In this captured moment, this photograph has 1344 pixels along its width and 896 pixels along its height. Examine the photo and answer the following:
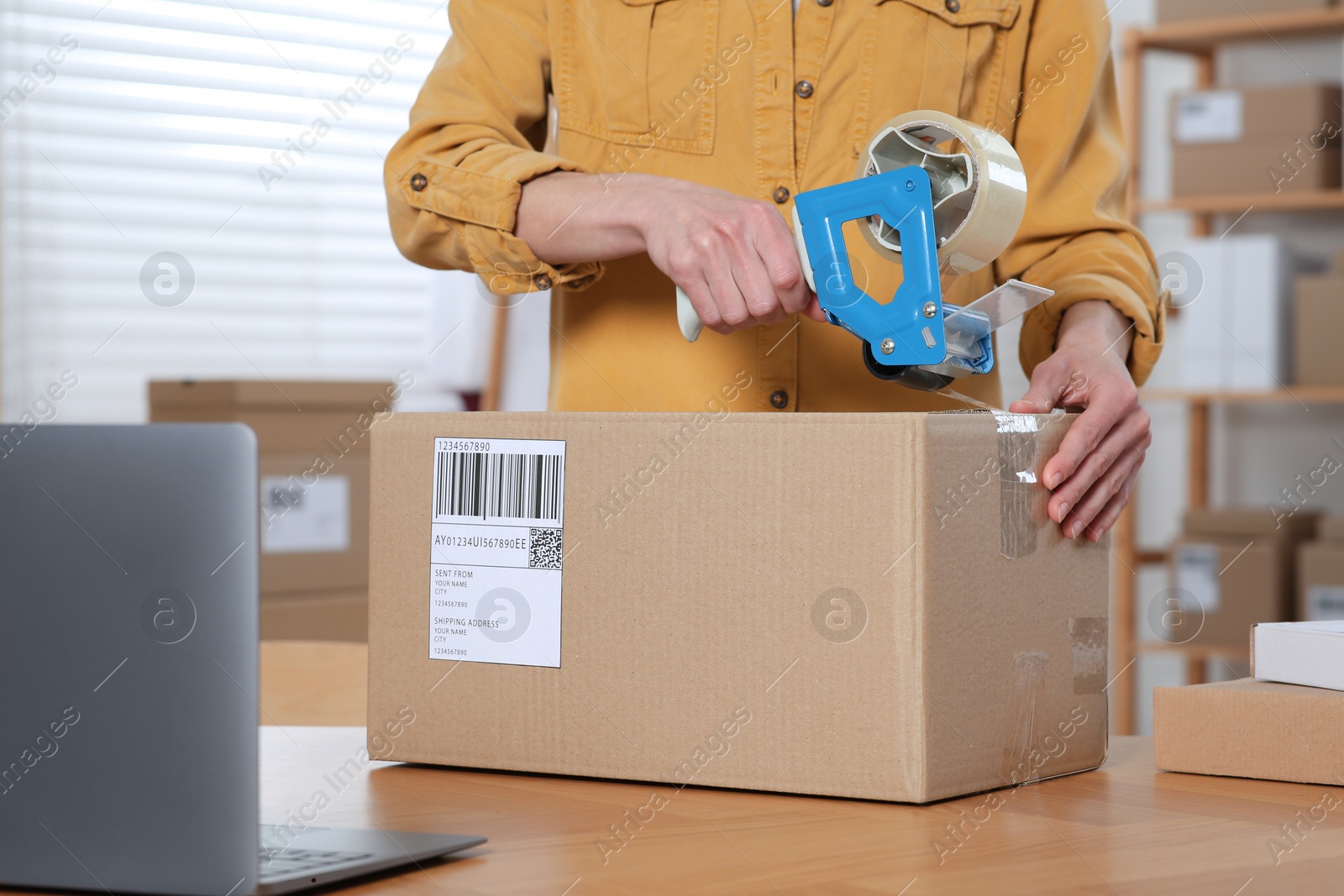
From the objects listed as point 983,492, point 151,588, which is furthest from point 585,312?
point 151,588

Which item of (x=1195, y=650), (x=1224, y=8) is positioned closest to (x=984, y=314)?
(x=1195, y=650)

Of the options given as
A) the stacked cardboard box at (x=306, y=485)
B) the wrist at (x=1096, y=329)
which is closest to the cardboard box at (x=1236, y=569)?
the stacked cardboard box at (x=306, y=485)

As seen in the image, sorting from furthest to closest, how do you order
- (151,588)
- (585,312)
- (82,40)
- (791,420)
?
(82,40) → (585,312) → (791,420) → (151,588)

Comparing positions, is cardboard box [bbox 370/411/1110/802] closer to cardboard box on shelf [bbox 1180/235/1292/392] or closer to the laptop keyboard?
the laptop keyboard

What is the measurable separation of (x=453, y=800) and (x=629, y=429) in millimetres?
234

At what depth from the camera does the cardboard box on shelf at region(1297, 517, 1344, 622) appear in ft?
8.91

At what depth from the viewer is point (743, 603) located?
796 mm

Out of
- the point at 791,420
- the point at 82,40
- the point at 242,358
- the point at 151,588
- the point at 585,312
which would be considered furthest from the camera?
the point at 242,358

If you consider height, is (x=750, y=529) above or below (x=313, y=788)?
above

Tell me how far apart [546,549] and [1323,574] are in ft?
7.63

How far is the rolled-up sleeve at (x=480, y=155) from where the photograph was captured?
3.40 ft

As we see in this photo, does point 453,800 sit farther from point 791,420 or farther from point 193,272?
point 193,272

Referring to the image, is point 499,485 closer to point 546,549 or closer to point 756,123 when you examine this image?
point 546,549

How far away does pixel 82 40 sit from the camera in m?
2.60
